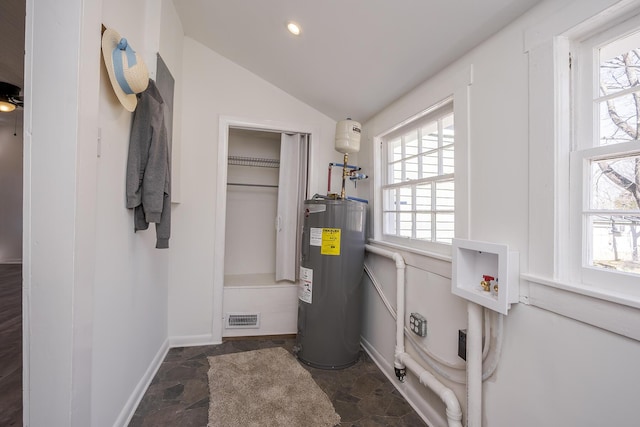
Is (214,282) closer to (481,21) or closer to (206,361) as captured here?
(206,361)

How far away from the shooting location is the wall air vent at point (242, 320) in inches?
99.0

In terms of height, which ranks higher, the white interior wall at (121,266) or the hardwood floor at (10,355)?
the white interior wall at (121,266)

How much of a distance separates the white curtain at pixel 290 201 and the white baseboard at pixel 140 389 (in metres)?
1.11

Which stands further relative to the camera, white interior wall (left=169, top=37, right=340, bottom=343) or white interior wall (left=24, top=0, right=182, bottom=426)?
white interior wall (left=169, top=37, right=340, bottom=343)

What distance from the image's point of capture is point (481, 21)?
1224 mm

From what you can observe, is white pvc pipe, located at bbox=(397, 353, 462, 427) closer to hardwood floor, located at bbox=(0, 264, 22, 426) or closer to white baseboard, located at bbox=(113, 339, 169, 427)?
white baseboard, located at bbox=(113, 339, 169, 427)

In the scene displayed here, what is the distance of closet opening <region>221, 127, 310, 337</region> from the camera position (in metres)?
2.56

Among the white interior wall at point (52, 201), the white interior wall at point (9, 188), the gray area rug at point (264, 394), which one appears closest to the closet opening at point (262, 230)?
the gray area rug at point (264, 394)

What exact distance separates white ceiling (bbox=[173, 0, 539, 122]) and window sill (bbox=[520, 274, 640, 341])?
1107 mm

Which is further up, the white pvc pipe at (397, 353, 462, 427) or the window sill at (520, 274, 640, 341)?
the window sill at (520, 274, 640, 341)

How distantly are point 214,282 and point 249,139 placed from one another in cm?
178

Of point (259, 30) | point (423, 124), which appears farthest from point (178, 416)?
point (259, 30)

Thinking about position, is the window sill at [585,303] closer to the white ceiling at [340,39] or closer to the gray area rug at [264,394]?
the white ceiling at [340,39]

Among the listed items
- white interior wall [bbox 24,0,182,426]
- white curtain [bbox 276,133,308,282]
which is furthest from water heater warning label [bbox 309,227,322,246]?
white interior wall [bbox 24,0,182,426]
